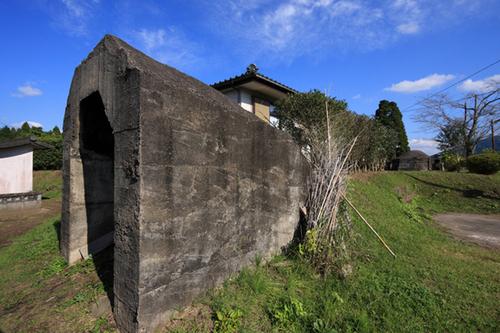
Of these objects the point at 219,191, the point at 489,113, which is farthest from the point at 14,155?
the point at 489,113

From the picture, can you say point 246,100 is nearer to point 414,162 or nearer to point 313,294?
point 313,294

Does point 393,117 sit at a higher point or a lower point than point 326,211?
higher

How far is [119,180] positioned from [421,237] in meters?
6.82

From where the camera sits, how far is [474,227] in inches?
306

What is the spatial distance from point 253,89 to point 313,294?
427 inches

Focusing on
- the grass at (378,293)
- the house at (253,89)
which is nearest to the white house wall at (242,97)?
the house at (253,89)

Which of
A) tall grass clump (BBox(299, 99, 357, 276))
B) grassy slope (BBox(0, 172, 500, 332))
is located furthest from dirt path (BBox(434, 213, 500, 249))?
tall grass clump (BBox(299, 99, 357, 276))

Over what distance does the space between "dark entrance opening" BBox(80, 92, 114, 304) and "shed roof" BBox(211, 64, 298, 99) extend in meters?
7.81

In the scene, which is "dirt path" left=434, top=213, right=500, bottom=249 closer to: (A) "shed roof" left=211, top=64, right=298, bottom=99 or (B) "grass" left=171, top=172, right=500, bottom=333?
(B) "grass" left=171, top=172, right=500, bottom=333

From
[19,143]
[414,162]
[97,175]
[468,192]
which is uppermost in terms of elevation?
[19,143]

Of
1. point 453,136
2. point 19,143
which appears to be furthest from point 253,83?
point 453,136

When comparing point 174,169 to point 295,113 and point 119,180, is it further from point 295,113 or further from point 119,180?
point 295,113

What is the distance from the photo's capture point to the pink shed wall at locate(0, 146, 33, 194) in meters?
12.4

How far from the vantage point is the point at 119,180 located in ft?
9.08
